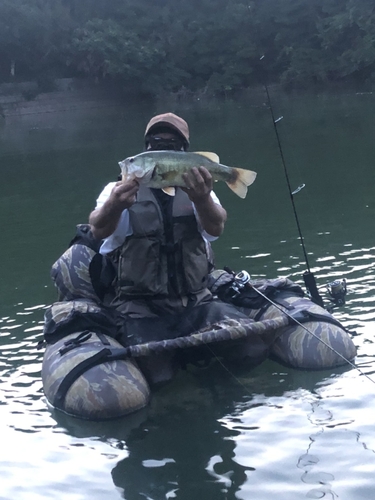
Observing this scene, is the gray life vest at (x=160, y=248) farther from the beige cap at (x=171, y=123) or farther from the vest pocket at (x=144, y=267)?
the beige cap at (x=171, y=123)

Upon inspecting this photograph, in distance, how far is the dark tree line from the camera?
56.1 m

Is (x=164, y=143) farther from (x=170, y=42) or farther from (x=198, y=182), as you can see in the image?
(x=170, y=42)

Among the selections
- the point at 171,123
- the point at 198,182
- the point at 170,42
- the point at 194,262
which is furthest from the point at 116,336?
the point at 170,42

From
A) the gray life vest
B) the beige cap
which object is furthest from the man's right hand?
the beige cap

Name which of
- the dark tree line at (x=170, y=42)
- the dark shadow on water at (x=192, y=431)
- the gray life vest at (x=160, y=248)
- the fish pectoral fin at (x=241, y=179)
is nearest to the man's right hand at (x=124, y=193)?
the gray life vest at (x=160, y=248)

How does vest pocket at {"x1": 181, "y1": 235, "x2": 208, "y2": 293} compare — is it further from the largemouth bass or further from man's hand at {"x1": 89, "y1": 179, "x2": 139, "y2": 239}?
the largemouth bass

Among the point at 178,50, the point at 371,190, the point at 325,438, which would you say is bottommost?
the point at 325,438

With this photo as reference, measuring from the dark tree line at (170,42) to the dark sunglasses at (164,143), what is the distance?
162 feet

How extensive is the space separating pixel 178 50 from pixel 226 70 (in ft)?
20.2

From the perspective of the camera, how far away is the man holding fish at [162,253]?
6184 millimetres

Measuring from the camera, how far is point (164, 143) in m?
6.38

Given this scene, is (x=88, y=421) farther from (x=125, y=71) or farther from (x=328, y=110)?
(x=125, y=71)

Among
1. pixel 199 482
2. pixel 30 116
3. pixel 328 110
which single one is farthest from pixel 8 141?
pixel 199 482

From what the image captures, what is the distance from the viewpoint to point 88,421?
5566mm
